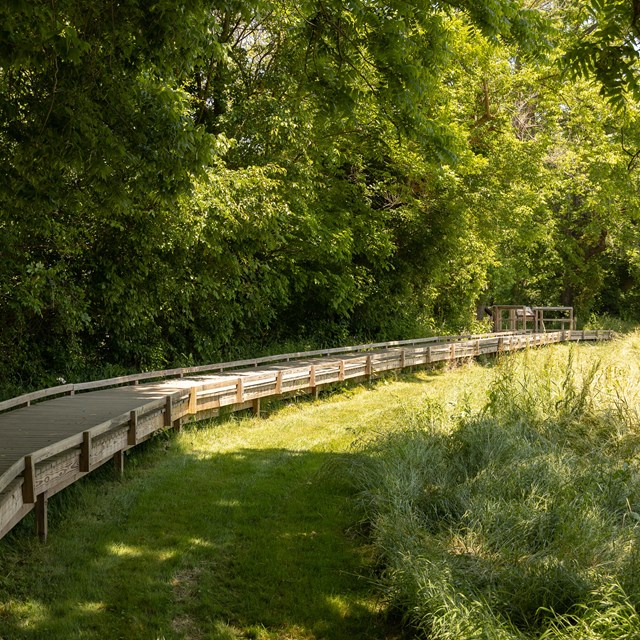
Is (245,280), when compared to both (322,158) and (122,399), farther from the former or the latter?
(122,399)

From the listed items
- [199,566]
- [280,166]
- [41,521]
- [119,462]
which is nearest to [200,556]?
[199,566]

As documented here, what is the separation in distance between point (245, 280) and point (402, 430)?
27.9 feet

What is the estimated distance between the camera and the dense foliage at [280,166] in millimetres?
6598

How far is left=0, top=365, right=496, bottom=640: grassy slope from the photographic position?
534 cm

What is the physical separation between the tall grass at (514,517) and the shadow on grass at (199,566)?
1.62 ft

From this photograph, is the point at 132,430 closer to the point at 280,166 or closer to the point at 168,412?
the point at 168,412

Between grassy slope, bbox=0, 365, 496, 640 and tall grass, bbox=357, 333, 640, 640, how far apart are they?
0.50 m

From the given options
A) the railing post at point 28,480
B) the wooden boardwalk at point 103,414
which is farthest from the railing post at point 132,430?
the railing post at point 28,480

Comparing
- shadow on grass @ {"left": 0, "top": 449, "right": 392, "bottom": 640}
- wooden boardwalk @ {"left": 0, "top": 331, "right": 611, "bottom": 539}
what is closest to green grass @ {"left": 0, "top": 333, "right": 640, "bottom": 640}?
shadow on grass @ {"left": 0, "top": 449, "right": 392, "bottom": 640}

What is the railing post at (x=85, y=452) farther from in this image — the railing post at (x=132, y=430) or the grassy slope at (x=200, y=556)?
the railing post at (x=132, y=430)

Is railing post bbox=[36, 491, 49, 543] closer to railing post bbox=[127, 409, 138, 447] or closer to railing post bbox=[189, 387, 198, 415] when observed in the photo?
railing post bbox=[127, 409, 138, 447]

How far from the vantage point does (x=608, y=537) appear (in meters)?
5.54

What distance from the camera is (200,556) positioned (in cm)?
652

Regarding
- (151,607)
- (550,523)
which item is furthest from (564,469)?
(151,607)
